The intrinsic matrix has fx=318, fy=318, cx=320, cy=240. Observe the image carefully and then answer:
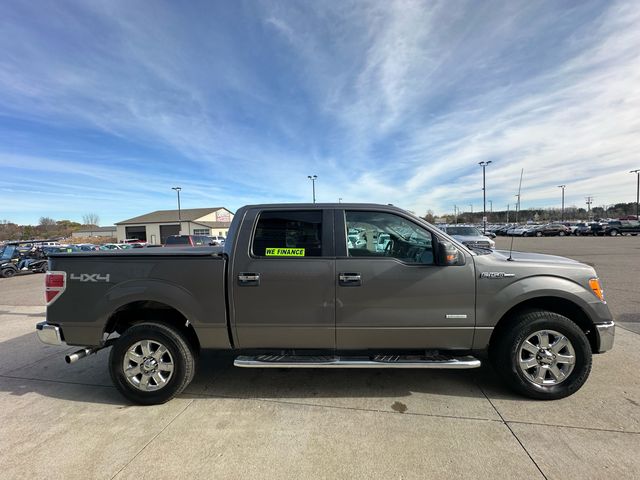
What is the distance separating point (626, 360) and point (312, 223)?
4.15 metres

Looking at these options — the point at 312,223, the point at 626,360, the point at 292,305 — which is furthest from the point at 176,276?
the point at 626,360

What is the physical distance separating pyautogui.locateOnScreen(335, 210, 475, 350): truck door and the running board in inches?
4.5

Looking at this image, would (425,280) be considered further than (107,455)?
Yes

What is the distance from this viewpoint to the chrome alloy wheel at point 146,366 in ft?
10.4

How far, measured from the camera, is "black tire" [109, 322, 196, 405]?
3.16 metres

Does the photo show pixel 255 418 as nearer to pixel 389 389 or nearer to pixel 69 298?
pixel 389 389

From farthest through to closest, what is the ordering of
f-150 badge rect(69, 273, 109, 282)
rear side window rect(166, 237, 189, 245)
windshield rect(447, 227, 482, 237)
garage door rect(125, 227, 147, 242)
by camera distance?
1. garage door rect(125, 227, 147, 242)
2. rear side window rect(166, 237, 189, 245)
3. windshield rect(447, 227, 482, 237)
4. f-150 badge rect(69, 273, 109, 282)

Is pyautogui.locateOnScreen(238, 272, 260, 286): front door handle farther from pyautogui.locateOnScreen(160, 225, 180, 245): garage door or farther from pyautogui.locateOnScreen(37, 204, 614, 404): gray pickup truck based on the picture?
pyautogui.locateOnScreen(160, 225, 180, 245): garage door

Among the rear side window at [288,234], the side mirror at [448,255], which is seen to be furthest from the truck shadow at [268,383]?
the rear side window at [288,234]

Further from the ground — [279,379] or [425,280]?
[425,280]

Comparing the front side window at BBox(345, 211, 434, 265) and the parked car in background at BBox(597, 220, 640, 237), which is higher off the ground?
the front side window at BBox(345, 211, 434, 265)

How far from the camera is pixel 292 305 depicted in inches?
122

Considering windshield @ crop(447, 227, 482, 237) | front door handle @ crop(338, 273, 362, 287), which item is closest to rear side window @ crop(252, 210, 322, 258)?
front door handle @ crop(338, 273, 362, 287)

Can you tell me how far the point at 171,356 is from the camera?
3180 millimetres
